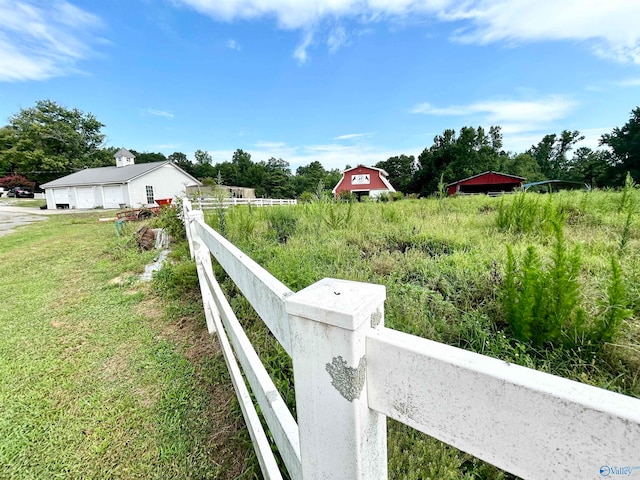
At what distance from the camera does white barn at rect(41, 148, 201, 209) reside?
83.0ft

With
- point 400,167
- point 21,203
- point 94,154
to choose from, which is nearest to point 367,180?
point 400,167

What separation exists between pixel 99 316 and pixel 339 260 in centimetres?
311

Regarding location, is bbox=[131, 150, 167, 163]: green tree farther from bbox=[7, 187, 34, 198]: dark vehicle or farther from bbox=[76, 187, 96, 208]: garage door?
bbox=[76, 187, 96, 208]: garage door

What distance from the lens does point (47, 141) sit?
126ft

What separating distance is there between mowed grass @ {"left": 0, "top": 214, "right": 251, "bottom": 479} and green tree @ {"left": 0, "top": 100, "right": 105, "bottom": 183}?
47.7 metres

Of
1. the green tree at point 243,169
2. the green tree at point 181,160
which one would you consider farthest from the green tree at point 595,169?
the green tree at point 181,160

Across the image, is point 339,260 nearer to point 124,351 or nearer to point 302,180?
point 124,351

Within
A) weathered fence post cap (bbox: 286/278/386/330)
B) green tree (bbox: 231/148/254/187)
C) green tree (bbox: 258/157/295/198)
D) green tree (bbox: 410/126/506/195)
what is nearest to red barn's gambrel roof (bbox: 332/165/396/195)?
green tree (bbox: 410/126/506/195)

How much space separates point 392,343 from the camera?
0.48m

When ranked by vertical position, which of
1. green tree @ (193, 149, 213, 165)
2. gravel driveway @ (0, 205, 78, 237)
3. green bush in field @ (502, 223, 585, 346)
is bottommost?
green bush in field @ (502, 223, 585, 346)

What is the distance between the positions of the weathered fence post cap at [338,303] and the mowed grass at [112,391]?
1.62 meters

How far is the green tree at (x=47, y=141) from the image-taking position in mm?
37062

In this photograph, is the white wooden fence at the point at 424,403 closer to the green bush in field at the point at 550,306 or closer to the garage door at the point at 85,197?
the green bush in field at the point at 550,306

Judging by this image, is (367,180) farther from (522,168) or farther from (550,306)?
(522,168)
